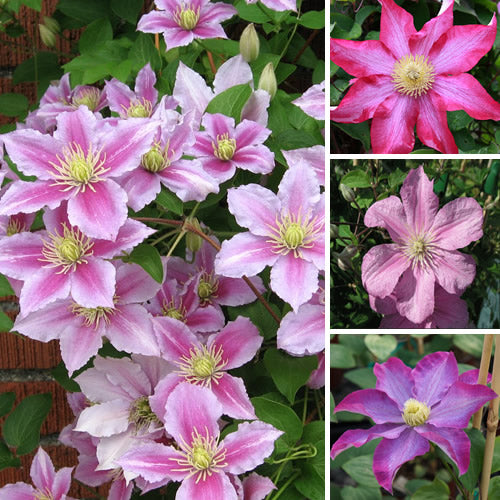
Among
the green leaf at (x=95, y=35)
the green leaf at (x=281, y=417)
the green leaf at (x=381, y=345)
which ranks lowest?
the green leaf at (x=281, y=417)

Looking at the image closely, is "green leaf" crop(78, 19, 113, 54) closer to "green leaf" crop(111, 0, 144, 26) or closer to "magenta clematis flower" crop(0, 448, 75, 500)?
"green leaf" crop(111, 0, 144, 26)

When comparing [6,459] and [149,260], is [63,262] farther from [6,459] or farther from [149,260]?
[6,459]

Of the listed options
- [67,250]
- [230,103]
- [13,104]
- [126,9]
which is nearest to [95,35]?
[126,9]

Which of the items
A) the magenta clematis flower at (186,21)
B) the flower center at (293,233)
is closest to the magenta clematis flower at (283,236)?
the flower center at (293,233)

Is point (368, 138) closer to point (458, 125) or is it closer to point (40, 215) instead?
point (458, 125)

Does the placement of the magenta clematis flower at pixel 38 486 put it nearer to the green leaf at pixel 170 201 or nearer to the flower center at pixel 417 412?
the green leaf at pixel 170 201

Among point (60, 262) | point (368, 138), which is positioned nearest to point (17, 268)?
point (60, 262)

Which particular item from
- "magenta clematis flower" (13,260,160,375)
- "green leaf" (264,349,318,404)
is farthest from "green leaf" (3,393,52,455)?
"green leaf" (264,349,318,404)
